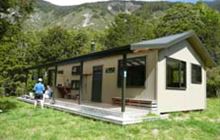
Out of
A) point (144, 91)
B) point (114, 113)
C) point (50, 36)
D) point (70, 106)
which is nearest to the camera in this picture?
point (114, 113)

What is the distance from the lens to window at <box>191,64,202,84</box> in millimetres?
16155

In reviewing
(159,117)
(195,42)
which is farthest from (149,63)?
(195,42)

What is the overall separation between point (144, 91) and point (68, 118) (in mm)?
3616

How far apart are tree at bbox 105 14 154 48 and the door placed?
2545 centimetres

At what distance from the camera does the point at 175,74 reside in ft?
48.3

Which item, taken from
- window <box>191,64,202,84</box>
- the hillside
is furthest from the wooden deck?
the hillside

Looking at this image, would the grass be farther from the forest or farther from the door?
the forest

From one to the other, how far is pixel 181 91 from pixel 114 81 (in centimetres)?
355

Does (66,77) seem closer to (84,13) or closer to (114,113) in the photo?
(114,113)

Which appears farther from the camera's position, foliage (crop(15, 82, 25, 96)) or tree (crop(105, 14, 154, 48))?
tree (crop(105, 14, 154, 48))

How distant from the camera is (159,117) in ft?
40.5

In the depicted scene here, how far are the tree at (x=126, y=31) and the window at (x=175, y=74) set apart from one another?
28.4 metres

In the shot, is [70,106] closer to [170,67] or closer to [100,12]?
[170,67]

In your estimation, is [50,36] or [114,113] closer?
[114,113]
